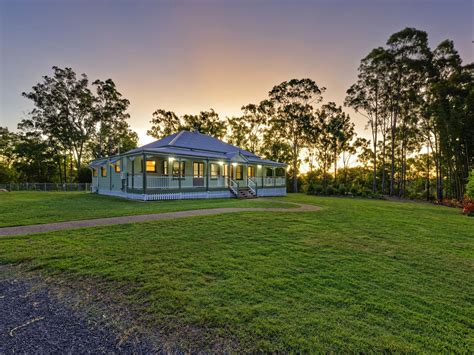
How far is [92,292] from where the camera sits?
3.16m

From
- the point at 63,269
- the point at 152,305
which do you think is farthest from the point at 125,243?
the point at 152,305

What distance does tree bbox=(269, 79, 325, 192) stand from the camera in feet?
105

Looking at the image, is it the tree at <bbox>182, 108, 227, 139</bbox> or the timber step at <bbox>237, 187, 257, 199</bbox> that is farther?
the tree at <bbox>182, 108, 227, 139</bbox>

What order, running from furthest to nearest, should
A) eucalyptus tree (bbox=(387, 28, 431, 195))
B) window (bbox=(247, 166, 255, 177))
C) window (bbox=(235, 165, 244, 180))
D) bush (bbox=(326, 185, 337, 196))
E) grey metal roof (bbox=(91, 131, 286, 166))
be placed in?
1. window (bbox=(247, 166, 255, 177))
2. bush (bbox=(326, 185, 337, 196))
3. window (bbox=(235, 165, 244, 180))
4. eucalyptus tree (bbox=(387, 28, 431, 195))
5. grey metal roof (bbox=(91, 131, 286, 166))

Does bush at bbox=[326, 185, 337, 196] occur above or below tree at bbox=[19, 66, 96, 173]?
below

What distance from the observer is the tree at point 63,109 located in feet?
106

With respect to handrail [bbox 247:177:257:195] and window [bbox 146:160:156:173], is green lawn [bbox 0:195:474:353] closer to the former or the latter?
window [bbox 146:160:156:173]

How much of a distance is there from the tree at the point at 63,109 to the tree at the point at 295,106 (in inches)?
1170

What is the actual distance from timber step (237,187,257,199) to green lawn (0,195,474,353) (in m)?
12.9

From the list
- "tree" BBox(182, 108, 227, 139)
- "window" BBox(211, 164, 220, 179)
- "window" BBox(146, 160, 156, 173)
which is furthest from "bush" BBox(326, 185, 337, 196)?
"tree" BBox(182, 108, 227, 139)

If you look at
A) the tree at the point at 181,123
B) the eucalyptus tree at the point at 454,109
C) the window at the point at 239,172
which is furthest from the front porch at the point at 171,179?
the tree at the point at 181,123

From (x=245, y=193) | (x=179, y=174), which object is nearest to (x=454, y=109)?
(x=245, y=193)

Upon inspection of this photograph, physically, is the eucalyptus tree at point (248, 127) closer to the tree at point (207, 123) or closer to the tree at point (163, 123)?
the tree at point (207, 123)

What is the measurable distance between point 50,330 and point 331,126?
37.3 m
